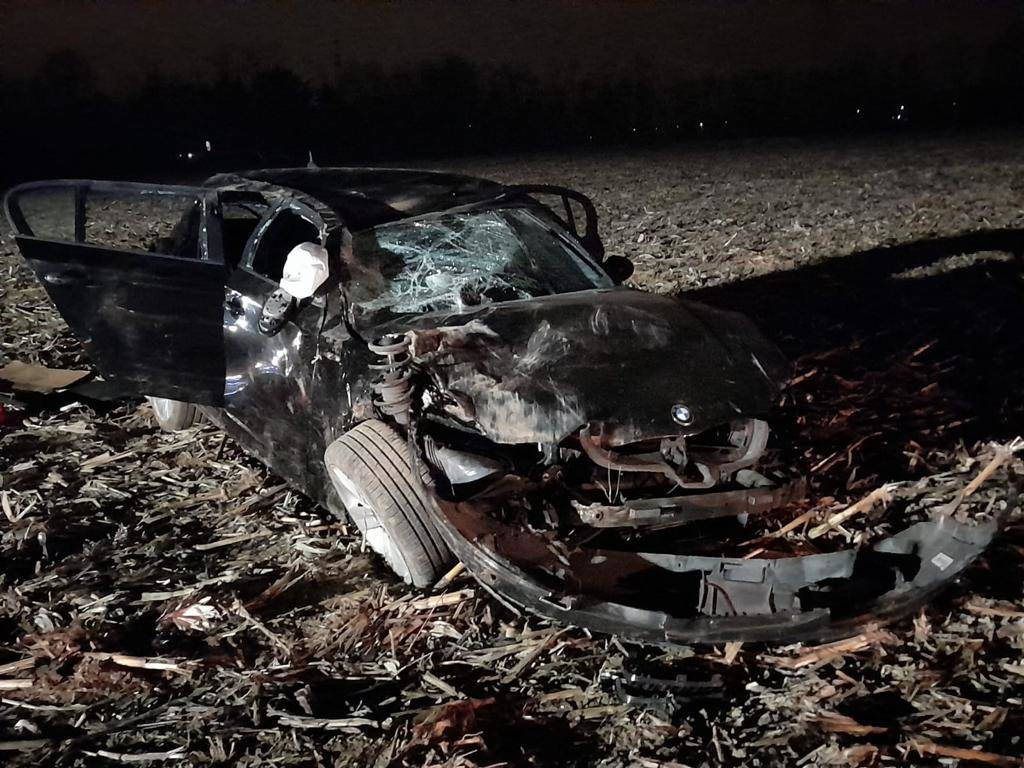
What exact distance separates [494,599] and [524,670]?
48 centimetres

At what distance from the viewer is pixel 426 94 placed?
113 ft

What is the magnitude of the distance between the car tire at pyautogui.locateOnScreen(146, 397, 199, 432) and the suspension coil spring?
246 cm

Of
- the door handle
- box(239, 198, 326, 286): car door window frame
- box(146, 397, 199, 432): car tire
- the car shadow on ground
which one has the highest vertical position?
box(239, 198, 326, 286): car door window frame

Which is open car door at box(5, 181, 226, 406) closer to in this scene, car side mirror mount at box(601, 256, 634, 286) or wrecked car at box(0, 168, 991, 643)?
wrecked car at box(0, 168, 991, 643)

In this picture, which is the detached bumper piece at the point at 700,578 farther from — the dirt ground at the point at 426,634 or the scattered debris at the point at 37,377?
the scattered debris at the point at 37,377

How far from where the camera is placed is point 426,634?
3748 mm

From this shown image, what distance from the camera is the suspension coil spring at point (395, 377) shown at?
374cm

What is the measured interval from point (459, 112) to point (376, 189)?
30484mm

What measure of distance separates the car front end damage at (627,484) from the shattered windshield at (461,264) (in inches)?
15.6

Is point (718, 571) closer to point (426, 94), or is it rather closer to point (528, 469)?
point (528, 469)

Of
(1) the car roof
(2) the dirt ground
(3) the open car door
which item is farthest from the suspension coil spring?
(3) the open car door

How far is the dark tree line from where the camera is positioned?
93.6 feet

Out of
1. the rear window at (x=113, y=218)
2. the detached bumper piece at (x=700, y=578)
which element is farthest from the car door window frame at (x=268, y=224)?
the detached bumper piece at (x=700, y=578)

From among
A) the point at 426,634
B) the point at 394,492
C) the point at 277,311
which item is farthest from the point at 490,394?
the point at 277,311
